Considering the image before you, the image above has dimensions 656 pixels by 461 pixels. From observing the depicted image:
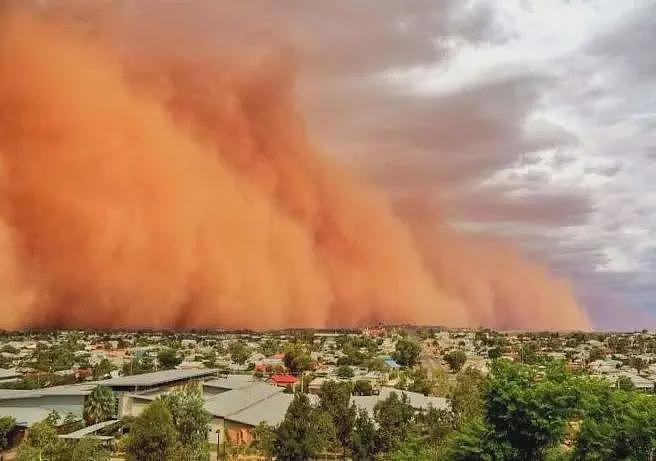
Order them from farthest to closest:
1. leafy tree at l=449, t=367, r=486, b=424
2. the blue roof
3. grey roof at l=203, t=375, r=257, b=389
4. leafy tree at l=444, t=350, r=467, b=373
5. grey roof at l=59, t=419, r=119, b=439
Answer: the blue roof < leafy tree at l=444, t=350, r=467, b=373 < grey roof at l=203, t=375, r=257, b=389 < grey roof at l=59, t=419, r=119, b=439 < leafy tree at l=449, t=367, r=486, b=424

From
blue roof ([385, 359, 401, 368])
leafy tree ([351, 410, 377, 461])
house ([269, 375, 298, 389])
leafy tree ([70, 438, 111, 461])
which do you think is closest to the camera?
leafy tree ([70, 438, 111, 461])

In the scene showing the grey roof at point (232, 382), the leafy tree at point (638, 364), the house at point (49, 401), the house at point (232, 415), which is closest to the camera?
the house at point (232, 415)

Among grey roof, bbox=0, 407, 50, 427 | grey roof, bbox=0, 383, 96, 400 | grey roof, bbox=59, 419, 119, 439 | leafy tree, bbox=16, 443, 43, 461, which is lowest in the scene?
grey roof, bbox=59, 419, 119, 439

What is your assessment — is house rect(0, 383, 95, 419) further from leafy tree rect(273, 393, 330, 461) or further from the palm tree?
leafy tree rect(273, 393, 330, 461)

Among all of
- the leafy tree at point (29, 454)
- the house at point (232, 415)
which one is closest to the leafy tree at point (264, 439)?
the house at point (232, 415)

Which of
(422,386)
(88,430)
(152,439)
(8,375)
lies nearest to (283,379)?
(422,386)

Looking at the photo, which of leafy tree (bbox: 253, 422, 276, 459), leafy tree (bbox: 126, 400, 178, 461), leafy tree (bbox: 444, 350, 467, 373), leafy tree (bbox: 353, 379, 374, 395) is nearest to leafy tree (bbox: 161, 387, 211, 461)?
leafy tree (bbox: 126, 400, 178, 461)

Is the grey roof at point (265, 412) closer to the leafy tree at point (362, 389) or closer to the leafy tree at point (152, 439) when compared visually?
the leafy tree at point (362, 389)
